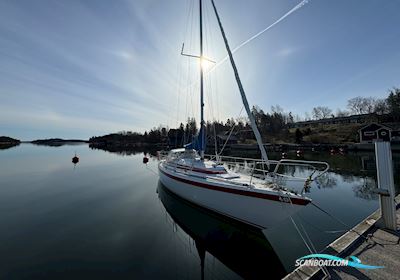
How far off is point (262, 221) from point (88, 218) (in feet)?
28.8

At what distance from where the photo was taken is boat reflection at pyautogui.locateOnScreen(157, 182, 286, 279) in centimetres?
592

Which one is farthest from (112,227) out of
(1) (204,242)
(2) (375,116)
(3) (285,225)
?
(2) (375,116)

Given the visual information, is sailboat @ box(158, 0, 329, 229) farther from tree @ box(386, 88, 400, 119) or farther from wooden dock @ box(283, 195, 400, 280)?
tree @ box(386, 88, 400, 119)

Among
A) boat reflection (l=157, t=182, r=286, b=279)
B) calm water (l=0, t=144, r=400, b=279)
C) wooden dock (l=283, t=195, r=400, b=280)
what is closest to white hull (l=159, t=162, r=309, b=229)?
boat reflection (l=157, t=182, r=286, b=279)

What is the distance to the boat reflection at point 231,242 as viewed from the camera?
5918 millimetres

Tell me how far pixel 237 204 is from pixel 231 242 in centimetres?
146

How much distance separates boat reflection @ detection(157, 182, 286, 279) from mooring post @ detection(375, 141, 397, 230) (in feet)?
11.1

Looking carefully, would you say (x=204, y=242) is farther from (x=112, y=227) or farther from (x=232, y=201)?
(x=112, y=227)

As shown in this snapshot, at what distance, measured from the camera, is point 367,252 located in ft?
14.7

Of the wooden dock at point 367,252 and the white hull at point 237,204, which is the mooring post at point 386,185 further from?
the white hull at point 237,204

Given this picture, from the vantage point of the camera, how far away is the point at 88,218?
33.1 feet

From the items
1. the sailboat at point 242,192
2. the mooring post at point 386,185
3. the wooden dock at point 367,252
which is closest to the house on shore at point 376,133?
the mooring post at point 386,185

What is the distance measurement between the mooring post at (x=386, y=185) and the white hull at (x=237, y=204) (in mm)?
2162

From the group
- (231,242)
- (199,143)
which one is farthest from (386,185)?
(199,143)
